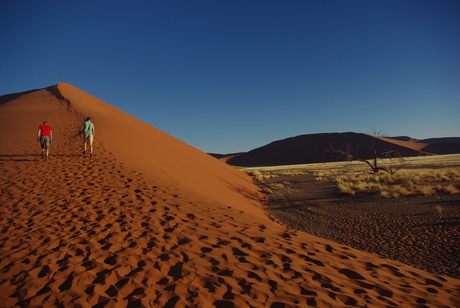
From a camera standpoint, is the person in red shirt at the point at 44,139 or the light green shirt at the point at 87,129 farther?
the light green shirt at the point at 87,129

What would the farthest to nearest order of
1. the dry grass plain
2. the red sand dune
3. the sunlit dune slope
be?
the sunlit dune slope < the dry grass plain < the red sand dune

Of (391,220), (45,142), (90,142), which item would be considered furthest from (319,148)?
(45,142)

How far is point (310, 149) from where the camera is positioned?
93375mm

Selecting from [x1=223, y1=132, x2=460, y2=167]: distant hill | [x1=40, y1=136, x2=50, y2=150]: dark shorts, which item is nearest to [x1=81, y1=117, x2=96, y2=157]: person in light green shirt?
[x1=40, y1=136, x2=50, y2=150]: dark shorts

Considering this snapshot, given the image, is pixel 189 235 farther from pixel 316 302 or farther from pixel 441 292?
pixel 441 292

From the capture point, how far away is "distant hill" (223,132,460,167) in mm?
84750

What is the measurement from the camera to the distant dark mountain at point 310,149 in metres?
84.5

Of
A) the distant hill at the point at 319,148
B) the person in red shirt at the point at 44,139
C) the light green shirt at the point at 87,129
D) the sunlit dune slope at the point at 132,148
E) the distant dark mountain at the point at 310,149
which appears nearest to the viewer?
the sunlit dune slope at the point at 132,148

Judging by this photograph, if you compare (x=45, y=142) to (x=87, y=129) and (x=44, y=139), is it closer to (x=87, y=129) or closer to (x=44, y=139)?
(x=44, y=139)

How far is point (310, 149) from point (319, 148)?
326cm

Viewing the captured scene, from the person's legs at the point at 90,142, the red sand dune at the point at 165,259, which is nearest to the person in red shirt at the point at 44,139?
the person's legs at the point at 90,142

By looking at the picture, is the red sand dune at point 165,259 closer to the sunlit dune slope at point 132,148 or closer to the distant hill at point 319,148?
the sunlit dune slope at point 132,148

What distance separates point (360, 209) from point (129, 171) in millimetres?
10416

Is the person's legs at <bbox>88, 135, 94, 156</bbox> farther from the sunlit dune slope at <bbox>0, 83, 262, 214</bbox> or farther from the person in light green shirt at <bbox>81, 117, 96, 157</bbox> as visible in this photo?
the sunlit dune slope at <bbox>0, 83, 262, 214</bbox>
